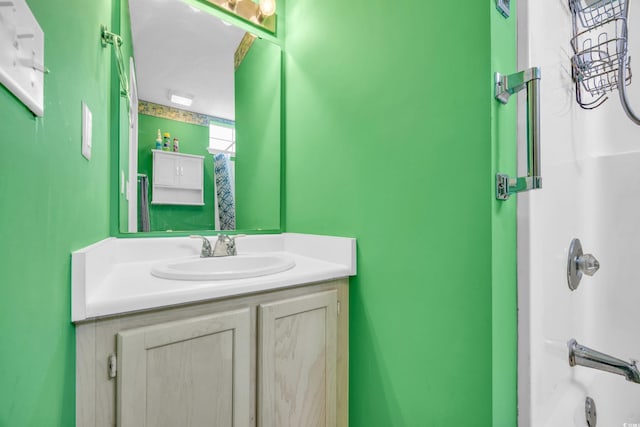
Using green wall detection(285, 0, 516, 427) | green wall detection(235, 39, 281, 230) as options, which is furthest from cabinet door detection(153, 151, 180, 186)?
green wall detection(285, 0, 516, 427)

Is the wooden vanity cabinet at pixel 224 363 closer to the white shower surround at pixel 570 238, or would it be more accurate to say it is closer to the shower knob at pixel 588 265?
the white shower surround at pixel 570 238

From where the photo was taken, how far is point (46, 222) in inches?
20.9

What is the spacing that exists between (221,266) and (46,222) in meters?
0.79

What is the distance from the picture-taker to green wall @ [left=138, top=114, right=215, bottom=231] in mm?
1277

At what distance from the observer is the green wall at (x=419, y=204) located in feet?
2.60

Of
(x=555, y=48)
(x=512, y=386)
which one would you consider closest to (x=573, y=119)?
(x=555, y=48)

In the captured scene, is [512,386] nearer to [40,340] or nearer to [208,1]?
[40,340]

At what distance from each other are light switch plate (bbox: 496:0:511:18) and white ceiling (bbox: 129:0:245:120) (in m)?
1.18

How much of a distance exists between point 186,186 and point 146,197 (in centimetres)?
17

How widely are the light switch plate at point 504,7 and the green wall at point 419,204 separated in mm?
36

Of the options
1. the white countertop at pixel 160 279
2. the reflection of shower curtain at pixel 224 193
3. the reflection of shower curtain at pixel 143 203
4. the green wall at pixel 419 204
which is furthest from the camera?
the reflection of shower curtain at pixel 224 193

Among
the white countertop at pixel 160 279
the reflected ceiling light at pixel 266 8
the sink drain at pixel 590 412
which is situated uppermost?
the reflected ceiling light at pixel 266 8

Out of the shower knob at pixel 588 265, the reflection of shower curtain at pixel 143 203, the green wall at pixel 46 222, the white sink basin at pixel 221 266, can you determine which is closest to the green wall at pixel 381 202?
the green wall at pixel 46 222

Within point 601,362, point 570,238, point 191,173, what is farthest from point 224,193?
point 601,362
